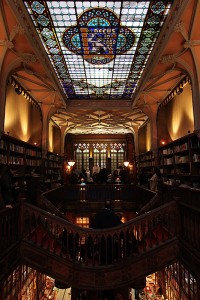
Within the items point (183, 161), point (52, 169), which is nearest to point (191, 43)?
point (183, 161)

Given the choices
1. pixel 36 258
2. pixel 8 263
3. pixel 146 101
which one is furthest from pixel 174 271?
pixel 146 101

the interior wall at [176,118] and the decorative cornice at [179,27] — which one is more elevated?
the decorative cornice at [179,27]

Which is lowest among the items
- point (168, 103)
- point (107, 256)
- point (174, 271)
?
point (174, 271)

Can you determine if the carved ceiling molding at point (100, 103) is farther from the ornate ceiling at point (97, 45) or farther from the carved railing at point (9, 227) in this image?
the carved railing at point (9, 227)

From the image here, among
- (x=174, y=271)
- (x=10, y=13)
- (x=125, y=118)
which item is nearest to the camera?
(x=10, y=13)

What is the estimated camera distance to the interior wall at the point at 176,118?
7964mm

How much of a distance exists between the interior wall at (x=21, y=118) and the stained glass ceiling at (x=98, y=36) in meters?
1.79

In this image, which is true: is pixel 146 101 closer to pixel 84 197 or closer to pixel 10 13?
pixel 84 197

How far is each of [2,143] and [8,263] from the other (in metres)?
3.57

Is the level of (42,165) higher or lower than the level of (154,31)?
lower

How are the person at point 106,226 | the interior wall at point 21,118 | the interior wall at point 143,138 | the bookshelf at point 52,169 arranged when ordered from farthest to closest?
1. the interior wall at point 143,138
2. the bookshelf at point 52,169
3. the interior wall at point 21,118
4. the person at point 106,226

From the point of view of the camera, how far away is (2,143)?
6539 mm

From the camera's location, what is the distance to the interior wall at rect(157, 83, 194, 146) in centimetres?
796

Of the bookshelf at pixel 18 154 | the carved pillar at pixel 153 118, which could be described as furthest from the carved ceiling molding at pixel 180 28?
the carved pillar at pixel 153 118
